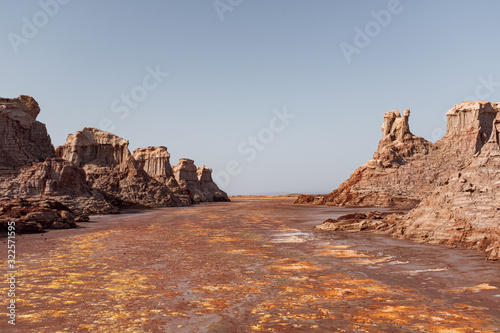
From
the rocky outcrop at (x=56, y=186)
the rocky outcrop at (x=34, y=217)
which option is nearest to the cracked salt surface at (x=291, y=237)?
the rocky outcrop at (x=34, y=217)

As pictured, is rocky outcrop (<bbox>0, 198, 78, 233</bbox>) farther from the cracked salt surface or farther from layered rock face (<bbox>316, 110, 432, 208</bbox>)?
layered rock face (<bbox>316, 110, 432, 208</bbox>)

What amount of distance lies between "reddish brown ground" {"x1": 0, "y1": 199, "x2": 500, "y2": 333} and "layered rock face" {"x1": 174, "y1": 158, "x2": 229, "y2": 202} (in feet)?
212

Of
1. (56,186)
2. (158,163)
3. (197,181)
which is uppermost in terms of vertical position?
(158,163)

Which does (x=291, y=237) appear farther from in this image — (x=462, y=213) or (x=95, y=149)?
(x=95, y=149)

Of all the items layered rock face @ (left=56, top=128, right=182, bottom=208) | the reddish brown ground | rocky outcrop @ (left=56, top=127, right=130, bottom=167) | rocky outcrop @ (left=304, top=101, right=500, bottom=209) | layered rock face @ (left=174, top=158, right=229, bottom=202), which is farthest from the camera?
layered rock face @ (left=174, top=158, right=229, bottom=202)

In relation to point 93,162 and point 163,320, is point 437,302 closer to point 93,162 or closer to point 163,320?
point 163,320

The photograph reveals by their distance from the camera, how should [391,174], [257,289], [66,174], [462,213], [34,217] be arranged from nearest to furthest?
1. [257,289]
2. [462,213]
3. [34,217]
4. [66,174]
5. [391,174]

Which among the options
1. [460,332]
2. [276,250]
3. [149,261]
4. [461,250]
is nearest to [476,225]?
[461,250]

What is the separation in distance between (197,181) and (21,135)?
52704 millimetres

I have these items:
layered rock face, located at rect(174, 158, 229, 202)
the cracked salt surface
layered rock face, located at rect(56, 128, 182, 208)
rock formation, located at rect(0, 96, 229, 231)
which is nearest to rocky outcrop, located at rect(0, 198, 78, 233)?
rock formation, located at rect(0, 96, 229, 231)

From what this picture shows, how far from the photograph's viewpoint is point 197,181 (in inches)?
3351

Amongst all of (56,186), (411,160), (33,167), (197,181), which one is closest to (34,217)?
(56,186)

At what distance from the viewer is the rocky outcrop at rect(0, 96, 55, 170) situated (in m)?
31.8

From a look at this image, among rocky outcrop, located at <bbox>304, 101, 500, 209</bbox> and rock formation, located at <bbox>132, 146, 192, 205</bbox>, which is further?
rock formation, located at <bbox>132, 146, 192, 205</bbox>
